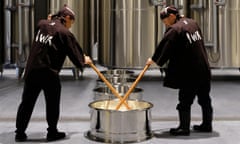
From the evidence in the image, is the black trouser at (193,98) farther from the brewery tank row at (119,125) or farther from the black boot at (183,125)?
the brewery tank row at (119,125)

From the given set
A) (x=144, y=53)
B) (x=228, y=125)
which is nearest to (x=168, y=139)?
(x=228, y=125)

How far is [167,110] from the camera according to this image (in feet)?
17.8

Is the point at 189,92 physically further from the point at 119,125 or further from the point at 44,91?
the point at 44,91

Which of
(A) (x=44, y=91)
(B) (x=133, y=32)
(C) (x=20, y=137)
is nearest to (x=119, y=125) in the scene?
(A) (x=44, y=91)

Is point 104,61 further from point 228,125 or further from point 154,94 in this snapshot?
point 228,125

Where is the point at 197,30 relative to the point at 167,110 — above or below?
above

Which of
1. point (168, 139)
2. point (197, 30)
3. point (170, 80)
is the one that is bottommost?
point (168, 139)

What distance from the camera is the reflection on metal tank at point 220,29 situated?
7.51 meters

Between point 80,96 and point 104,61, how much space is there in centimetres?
169

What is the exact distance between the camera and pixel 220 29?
7.52 meters

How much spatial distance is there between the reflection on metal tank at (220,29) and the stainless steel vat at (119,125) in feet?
12.3

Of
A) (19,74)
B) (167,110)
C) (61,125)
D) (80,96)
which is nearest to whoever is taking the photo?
(61,125)

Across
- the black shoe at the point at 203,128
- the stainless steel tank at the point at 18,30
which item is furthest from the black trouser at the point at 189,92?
the stainless steel tank at the point at 18,30

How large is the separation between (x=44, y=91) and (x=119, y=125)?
72 cm
